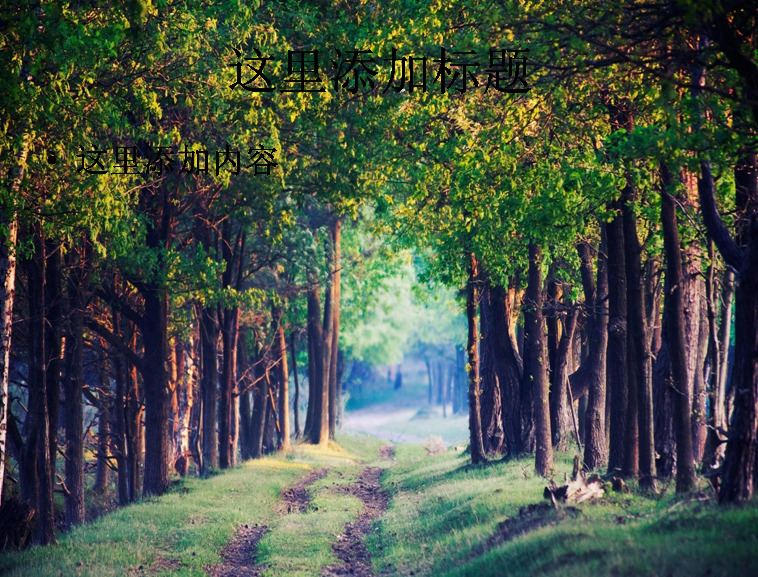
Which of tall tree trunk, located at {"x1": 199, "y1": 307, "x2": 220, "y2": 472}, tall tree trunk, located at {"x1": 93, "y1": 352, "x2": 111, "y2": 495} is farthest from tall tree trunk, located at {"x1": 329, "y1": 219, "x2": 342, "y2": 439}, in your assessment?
tall tree trunk, located at {"x1": 93, "y1": 352, "x2": 111, "y2": 495}

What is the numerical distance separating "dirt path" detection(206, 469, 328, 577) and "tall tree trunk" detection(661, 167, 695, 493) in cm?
672

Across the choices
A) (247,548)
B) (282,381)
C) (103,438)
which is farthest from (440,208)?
(282,381)

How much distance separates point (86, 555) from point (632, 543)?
9.05 meters

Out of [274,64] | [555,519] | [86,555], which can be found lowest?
[86,555]

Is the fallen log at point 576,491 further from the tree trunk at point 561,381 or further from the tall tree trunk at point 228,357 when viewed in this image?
the tall tree trunk at point 228,357

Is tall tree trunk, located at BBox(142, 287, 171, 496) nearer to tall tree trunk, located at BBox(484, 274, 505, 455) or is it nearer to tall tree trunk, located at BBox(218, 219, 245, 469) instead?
tall tree trunk, located at BBox(218, 219, 245, 469)

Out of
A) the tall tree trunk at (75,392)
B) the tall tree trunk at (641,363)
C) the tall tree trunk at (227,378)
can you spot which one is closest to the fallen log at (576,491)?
the tall tree trunk at (641,363)

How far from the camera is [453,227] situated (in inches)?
844

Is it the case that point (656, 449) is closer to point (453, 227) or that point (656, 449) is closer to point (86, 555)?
point (453, 227)

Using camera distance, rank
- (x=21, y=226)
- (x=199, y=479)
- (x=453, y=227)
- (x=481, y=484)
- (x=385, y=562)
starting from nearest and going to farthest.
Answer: (x=385, y=562) < (x=21, y=226) < (x=481, y=484) < (x=453, y=227) < (x=199, y=479)

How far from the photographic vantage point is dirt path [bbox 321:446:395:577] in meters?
13.0

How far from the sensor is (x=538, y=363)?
1984 centimetres

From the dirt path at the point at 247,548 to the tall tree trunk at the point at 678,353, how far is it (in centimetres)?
672

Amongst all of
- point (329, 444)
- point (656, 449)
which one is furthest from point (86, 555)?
point (329, 444)
